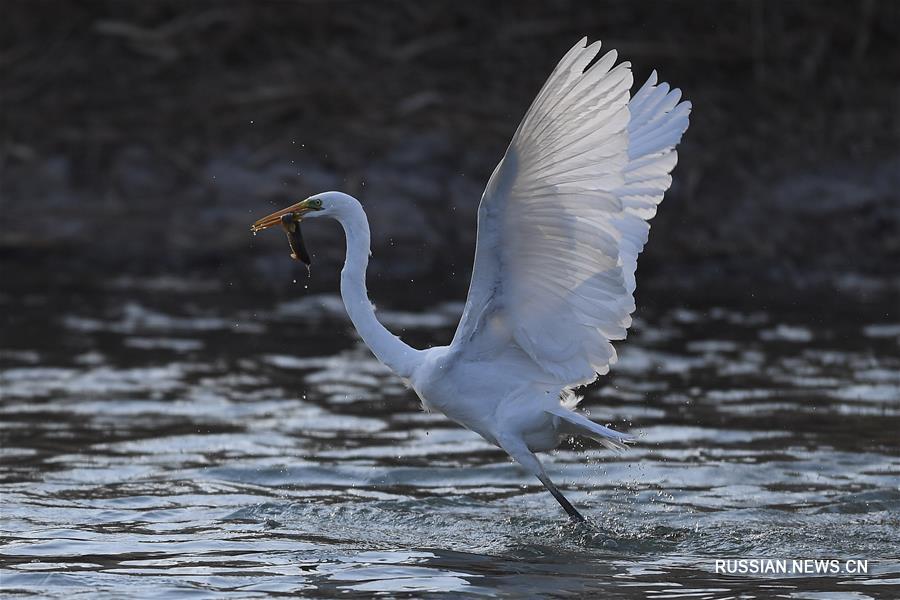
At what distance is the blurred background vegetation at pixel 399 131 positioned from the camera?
14977 mm

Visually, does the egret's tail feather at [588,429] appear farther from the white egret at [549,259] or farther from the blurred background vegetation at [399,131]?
the blurred background vegetation at [399,131]

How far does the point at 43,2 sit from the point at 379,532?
12.5m

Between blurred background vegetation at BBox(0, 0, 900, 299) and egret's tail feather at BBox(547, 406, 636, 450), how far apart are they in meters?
6.89

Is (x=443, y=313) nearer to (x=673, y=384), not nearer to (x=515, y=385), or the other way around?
(x=673, y=384)

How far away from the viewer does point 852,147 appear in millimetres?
15773

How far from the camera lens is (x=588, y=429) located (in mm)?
7297

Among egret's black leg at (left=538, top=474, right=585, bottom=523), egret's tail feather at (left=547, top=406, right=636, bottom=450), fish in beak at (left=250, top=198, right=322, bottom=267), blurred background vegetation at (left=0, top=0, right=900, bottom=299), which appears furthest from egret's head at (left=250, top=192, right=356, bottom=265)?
blurred background vegetation at (left=0, top=0, right=900, bottom=299)

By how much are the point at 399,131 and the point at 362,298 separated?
8.91 meters

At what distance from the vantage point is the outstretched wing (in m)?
6.30

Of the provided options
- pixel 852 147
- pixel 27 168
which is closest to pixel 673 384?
pixel 852 147

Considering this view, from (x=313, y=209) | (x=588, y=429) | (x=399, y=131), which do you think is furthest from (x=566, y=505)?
(x=399, y=131)

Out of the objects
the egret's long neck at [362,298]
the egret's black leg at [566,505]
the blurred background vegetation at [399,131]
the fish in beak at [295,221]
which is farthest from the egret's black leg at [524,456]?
the blurred background vegetation at [399,131]

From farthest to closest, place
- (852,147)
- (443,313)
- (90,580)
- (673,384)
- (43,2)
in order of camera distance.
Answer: (43,2), (852,147), (443,313), (673,384), (90,580)

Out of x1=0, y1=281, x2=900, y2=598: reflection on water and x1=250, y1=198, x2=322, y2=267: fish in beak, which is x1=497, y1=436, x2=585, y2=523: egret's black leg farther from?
x1=250, y1=198, x2=322, y2=267: fish in beak
